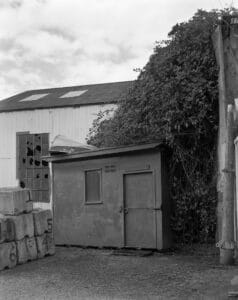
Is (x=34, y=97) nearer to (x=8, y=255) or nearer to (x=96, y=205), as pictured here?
(x=96, y=205)

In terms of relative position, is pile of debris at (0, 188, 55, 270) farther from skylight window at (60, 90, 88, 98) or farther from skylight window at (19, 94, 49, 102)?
skylight window at (19, 94, 49, 102)

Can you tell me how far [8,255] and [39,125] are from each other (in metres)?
14.7

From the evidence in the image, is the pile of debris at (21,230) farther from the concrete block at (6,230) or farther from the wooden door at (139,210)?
the wooden door at (139,210)

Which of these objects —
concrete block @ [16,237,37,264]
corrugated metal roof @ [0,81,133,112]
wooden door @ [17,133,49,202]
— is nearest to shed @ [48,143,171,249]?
concrete block @ [16,237,37,264]

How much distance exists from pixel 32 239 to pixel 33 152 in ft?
→ 46.1

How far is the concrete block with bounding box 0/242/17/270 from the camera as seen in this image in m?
10.4

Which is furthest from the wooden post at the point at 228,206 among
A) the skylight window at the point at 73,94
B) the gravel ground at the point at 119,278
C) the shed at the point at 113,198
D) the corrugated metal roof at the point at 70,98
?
the skylight window at the point at 73,94

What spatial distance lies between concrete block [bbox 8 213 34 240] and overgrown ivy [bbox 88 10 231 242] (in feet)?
11.0

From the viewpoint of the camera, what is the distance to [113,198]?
1258 centimetres

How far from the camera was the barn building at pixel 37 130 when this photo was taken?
944 inches

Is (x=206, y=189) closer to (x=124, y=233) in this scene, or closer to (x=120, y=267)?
(x=124, y=233)

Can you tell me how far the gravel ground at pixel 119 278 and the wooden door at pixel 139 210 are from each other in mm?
589

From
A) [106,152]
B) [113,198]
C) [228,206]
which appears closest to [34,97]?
[106,152]

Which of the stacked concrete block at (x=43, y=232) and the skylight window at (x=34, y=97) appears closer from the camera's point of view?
the stacked concrete block at (x=43, y=232)
